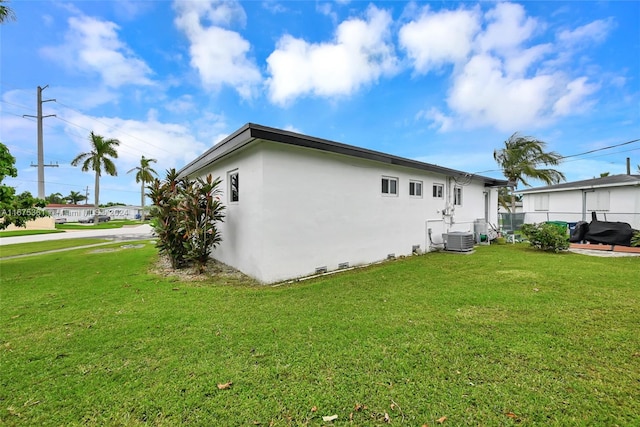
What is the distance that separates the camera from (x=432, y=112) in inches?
618

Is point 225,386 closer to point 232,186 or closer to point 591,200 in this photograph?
point 232,186

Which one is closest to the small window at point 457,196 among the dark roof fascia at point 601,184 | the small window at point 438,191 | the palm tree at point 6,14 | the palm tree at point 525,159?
the small window at point 438,191

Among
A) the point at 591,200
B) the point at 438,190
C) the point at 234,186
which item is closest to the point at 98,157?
the point at 234,186

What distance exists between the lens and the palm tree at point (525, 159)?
706 inches

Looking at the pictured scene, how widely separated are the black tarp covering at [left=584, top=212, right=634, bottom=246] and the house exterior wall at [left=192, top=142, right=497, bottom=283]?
852 cm

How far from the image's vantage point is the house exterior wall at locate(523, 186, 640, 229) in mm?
13961

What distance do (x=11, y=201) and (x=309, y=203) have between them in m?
8.02

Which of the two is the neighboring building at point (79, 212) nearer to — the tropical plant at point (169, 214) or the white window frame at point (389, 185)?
the tropical plant at point (169, 214)

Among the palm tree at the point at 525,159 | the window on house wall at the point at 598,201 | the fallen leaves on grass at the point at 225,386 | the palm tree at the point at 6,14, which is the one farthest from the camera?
the palm tree at the point at 525,159

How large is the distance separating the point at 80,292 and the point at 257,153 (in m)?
4.34

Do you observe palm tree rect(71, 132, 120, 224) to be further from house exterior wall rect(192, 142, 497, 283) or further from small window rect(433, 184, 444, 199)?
small window rect(433, 184, 444, 199)

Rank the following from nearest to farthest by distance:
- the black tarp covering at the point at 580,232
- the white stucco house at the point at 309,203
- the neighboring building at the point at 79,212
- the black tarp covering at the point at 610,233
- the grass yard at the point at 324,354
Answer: the grass yard at the point at 324,354, the white stucco house at the point at 309,203, the black tarp covering at the point at 610,233, the black tarp covering at the point at 580,232, the neighboring building at the point at 79,212

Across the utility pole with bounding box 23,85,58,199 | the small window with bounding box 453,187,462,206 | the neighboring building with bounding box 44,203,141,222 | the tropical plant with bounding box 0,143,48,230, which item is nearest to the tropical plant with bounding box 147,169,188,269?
the tropical plant with bounding box 0,143,48,230

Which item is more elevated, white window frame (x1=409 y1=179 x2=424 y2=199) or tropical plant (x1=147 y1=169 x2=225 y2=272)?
white window frame (x1=409 y1=179 x2=424 y2=199)
